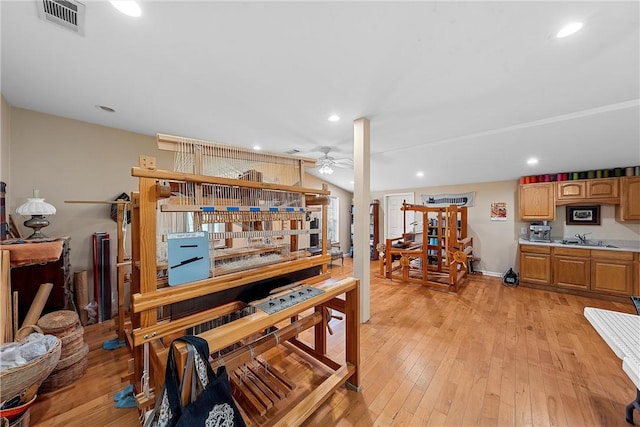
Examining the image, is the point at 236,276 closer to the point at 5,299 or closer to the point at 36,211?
the point at 5,299

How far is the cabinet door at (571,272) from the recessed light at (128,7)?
6.40m

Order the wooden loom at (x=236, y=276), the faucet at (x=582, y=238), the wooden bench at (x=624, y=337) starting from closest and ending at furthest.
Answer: the wooden bench at (x=624, y=337) → the wooden loom at (x=236, y=276) → the faucet at (x=582, y=238)

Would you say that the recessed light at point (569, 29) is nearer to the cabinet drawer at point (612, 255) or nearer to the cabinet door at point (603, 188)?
the cabinet door at point (603, 188)

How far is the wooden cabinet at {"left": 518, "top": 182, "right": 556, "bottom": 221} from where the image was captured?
14.1 ft

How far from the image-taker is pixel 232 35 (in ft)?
5.14

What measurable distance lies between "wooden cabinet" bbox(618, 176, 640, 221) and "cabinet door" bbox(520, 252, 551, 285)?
126 cm

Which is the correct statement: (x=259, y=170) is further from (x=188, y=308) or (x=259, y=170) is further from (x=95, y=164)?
(x=95, y=164)

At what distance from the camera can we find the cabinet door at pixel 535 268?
421 cm

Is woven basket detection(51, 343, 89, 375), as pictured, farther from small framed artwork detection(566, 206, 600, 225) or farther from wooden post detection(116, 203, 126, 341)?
small framed artwork detection(566, 206, 600, 225)

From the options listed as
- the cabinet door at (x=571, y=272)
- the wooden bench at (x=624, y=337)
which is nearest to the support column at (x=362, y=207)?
the wooden bench at (x=624, y=337)

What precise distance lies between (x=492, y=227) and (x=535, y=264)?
111 cm

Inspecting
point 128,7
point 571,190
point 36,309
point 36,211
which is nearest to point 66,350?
point 36,309

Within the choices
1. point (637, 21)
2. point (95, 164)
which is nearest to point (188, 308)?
point (95, 164)

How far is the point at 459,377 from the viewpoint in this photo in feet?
6.53
